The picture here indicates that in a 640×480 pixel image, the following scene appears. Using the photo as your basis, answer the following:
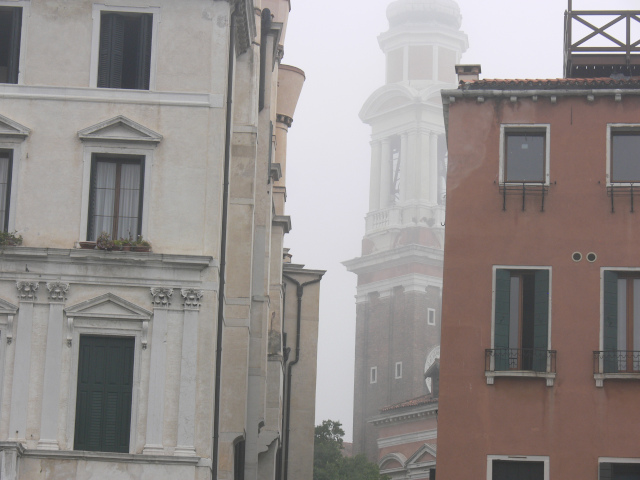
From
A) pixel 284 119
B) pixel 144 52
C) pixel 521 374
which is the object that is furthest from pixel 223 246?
pixel 284 119

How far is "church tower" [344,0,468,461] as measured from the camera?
450ft

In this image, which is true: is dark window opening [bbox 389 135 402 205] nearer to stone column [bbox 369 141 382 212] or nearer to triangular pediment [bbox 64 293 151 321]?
stone column [bbox 369 141 382 212]

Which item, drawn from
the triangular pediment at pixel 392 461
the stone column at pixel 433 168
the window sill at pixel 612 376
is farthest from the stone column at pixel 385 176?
the window sill at pixel 612 376

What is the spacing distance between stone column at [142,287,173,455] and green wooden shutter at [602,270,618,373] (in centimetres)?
938

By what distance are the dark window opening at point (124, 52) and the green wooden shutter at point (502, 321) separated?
8791mm

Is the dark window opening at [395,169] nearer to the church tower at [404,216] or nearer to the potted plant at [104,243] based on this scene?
the church tower at [404,216]

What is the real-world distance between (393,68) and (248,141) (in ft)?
379

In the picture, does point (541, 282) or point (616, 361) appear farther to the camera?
point (541, 282)

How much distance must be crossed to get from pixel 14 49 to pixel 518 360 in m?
12.7

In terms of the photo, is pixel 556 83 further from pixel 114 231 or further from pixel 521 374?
pixel 114 231

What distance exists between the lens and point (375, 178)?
14825 cm

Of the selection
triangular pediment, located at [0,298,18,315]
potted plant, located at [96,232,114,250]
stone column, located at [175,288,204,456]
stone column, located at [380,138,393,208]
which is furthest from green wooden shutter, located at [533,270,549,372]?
stone column, located at [380,138,393,208]

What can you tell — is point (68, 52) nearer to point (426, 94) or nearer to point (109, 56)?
point (109, 56)

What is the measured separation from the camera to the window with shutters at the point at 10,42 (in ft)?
111
